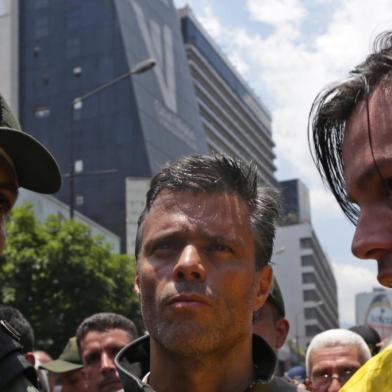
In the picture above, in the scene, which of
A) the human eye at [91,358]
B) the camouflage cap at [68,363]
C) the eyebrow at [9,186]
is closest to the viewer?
the eyebrow at [9,186]

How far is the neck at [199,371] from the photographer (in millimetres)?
2391

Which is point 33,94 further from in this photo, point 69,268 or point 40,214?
point 69,268

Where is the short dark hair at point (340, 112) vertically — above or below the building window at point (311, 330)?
above

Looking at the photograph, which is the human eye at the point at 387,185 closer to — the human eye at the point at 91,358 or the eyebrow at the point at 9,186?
the eyebrow at the point at 9,186

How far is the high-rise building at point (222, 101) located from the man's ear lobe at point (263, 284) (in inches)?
3219

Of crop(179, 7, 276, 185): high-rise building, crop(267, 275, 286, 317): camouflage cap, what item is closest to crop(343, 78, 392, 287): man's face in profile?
crop(267, 275, 286, 317): camouflage cap

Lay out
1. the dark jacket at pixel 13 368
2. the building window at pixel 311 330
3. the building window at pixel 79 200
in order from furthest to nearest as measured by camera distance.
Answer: the building window at pixel 311 330
the building window at pixel 79 200
the dark jacket at pixel 13 368

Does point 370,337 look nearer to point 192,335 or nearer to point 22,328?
point 22,328

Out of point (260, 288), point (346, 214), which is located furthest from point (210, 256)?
point (346, 214)

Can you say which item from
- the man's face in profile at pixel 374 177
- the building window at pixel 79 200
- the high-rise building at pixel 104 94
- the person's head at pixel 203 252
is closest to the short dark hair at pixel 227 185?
the person's head at pixel 203 252

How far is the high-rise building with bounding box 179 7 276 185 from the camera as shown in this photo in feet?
309

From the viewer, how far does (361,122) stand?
1.76 meters

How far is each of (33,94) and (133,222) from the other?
3513 centimetres

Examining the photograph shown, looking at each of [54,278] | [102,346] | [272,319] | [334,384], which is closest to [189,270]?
[272,319]
